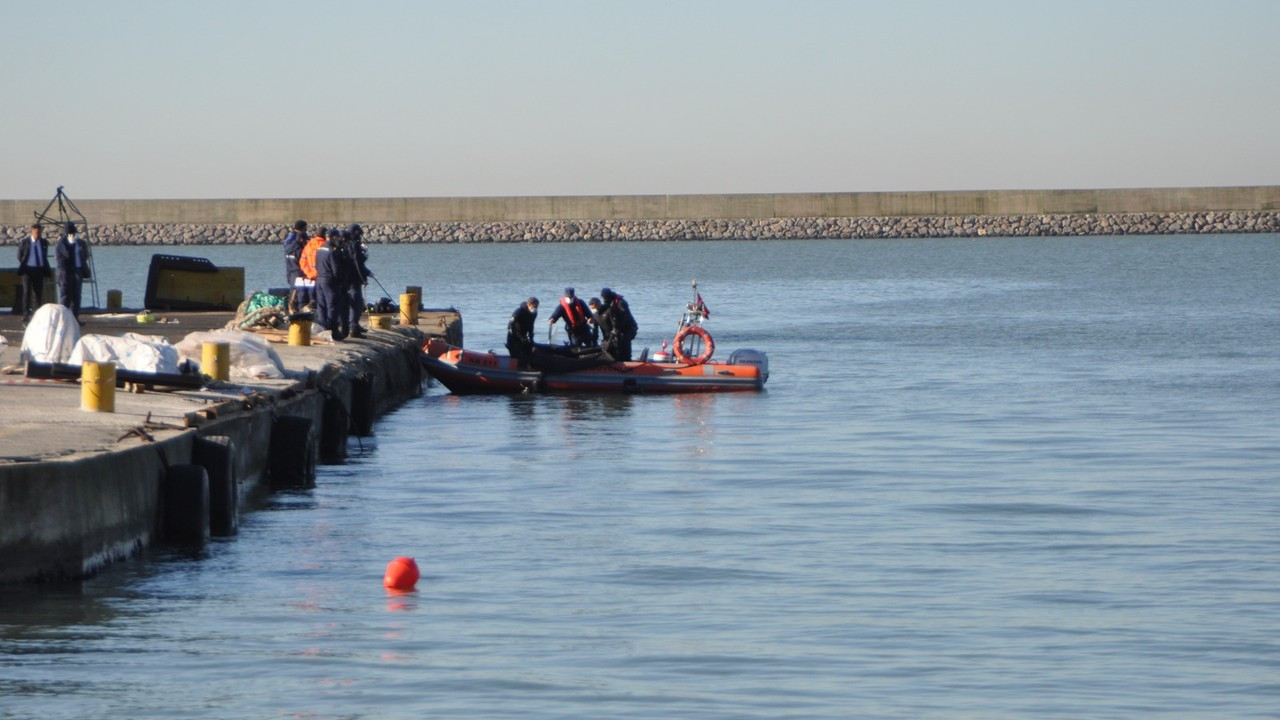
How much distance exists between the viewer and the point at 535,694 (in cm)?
966

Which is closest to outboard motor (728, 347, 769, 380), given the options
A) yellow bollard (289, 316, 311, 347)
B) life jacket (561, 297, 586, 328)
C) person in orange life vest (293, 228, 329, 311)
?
life jacket (561, 297, 586, 328)

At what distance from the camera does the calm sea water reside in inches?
384

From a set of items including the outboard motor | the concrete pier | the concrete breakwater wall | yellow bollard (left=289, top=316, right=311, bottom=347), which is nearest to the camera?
the concrete pier

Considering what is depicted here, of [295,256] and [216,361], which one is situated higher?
[295,256]

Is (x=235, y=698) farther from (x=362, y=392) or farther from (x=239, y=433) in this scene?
(x=362, y=392)

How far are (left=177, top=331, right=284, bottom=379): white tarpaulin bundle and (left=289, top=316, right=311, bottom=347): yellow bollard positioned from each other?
11.9ft

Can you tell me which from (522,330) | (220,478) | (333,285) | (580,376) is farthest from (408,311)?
(220,478)

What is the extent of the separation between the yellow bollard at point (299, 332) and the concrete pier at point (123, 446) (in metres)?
0.50

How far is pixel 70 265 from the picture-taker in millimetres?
24484

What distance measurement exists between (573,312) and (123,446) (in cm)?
1329

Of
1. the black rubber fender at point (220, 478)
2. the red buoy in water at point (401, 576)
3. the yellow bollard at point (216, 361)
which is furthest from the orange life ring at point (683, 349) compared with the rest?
the red buoy in water at point (401, 576)

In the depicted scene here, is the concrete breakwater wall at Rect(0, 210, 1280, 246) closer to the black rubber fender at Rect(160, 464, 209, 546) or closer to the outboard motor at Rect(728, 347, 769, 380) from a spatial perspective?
the outboard motor at Rect(728, 347, 769, 380)

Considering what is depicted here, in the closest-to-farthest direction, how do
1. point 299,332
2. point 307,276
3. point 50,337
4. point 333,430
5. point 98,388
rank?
point 98,388, point 50,337, point 333,430, point 299,332, point 307,276

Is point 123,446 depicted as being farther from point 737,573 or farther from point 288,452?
point 288,452
